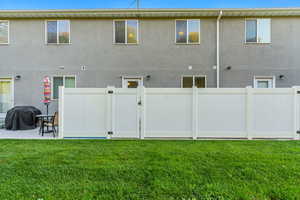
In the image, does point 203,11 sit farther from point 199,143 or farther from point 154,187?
point 154,187

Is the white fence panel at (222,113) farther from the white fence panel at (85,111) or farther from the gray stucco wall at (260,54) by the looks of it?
the gray stucco wall at (260,54)

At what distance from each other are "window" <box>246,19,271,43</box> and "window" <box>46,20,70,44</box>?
8.58 m

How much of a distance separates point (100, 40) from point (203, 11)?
496 centimetres

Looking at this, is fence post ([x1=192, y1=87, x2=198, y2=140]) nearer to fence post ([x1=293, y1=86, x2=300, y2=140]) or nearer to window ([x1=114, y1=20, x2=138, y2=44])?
fence post ([x1=293, y1=86, x2=300, y2=140])

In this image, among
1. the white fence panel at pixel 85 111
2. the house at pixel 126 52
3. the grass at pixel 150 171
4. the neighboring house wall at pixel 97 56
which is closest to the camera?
the grass at pixel 150 171

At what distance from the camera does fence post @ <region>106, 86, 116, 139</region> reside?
18.2ft

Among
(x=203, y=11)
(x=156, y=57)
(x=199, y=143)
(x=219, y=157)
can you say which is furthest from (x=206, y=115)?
(x=203, y=11)

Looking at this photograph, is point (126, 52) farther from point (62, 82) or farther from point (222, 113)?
point (222, 113)

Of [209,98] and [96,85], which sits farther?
[96,85]

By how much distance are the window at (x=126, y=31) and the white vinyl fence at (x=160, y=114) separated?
404 centimetres

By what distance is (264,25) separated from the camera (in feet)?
27.7

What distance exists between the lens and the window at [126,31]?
8.65m

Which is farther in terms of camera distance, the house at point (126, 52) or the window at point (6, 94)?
the window at point (6, 94)

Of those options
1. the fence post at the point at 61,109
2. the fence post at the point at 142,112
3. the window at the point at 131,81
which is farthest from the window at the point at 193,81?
the fence post at the point at 61,109
